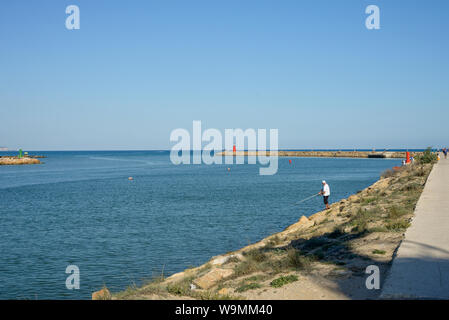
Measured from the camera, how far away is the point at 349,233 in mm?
12430

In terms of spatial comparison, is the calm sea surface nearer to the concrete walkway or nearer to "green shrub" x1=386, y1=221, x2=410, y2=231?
"green shrub" x1=386, y1=221, x2=410, y2=231

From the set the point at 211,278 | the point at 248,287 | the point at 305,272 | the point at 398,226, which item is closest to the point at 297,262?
the point at 305,272

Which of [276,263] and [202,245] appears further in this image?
[202,245]

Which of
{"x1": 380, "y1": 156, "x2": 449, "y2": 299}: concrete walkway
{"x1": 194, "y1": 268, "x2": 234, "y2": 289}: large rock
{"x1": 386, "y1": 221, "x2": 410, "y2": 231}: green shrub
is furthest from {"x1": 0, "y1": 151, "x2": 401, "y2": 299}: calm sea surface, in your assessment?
{"x1": 380, "y1": 156, "x2": 449, "y2": 299}: concrete walkway

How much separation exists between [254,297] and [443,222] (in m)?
7.07

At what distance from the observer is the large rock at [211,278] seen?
28.7 feet

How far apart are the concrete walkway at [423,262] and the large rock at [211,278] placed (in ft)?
11.6

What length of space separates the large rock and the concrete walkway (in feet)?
11.6

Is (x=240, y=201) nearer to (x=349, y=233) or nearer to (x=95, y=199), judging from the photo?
(x=95, y=199)

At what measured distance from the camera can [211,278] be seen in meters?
9.11

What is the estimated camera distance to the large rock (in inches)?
344

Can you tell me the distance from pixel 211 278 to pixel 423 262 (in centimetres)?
421
